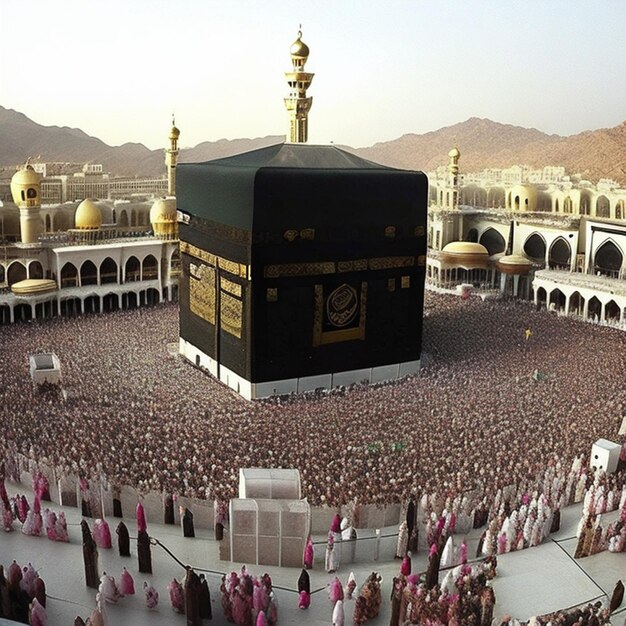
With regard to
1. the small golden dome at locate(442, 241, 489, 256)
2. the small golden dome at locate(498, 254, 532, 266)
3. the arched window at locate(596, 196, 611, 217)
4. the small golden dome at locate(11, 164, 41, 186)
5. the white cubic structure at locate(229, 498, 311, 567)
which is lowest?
the white cubic structure at locate(229, 498, 311, 567)

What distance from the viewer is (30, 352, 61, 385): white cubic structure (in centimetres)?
1427

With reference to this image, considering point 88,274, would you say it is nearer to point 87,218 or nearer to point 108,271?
point 108,271

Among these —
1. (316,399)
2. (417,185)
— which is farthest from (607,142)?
(316,399)

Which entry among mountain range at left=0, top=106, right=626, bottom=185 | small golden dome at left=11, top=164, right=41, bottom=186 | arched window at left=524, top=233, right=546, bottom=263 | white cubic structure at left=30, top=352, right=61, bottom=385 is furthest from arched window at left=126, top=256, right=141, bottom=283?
mountain range at left=0, top=106, right=626, bottom=185

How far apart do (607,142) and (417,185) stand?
139 ft

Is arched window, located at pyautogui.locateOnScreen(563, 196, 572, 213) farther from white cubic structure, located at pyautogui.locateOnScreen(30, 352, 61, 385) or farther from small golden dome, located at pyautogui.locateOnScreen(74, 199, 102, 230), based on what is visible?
white cubic structure, located at pyautogui.locateOnScreen(30, 352, 61, 385)

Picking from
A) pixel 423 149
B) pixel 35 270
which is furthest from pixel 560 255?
pixel 423 149

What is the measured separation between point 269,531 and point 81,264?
52.4ft

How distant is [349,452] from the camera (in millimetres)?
11484

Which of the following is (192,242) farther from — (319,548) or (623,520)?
(623,520)

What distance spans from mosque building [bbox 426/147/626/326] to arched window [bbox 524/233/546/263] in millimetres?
36

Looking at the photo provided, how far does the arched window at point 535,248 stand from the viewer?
27422 millimetres

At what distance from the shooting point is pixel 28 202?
2325 centimetres

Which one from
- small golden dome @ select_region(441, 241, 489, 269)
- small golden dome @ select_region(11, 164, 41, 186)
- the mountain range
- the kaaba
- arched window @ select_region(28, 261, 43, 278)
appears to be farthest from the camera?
the mountain range
